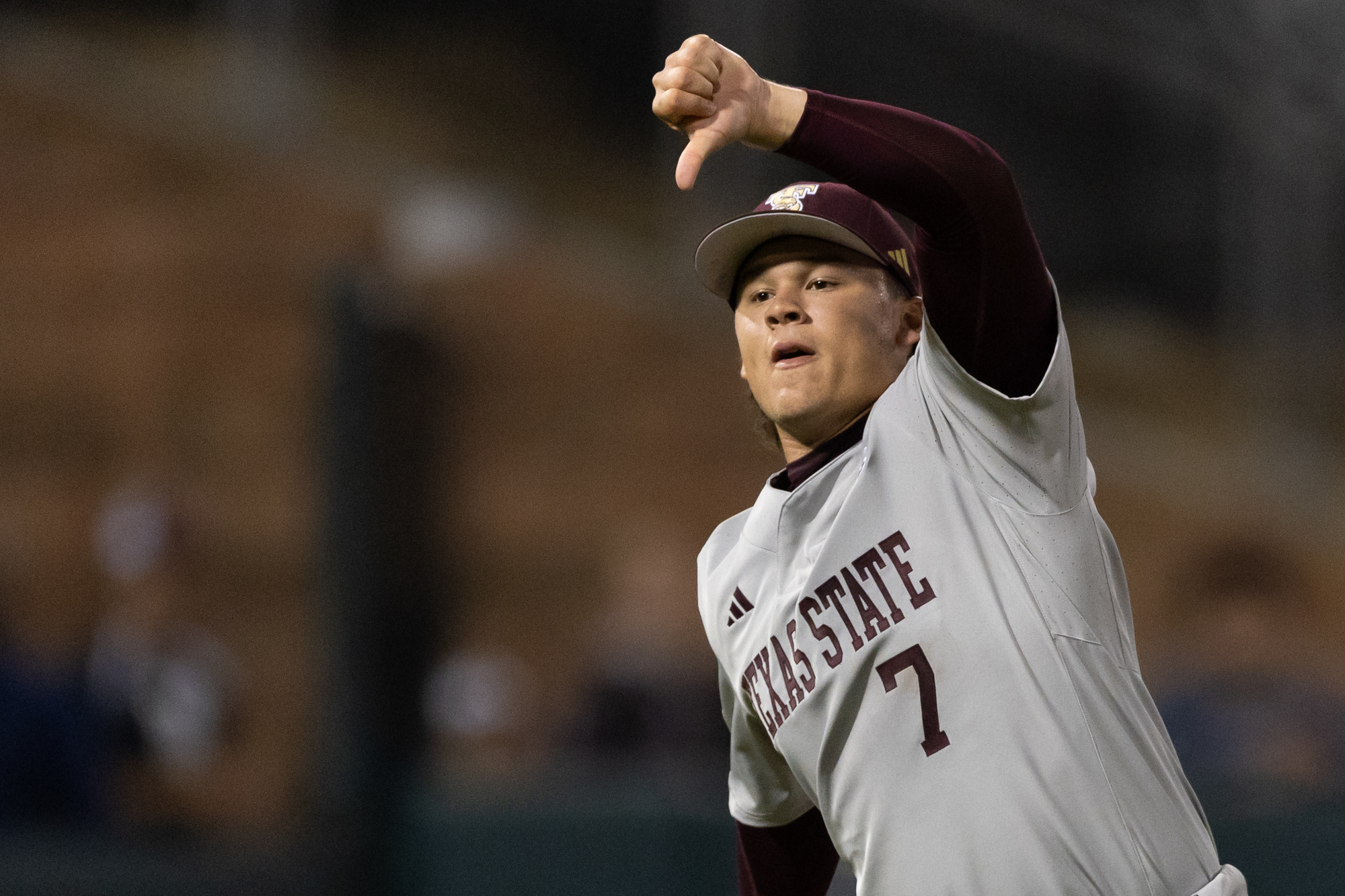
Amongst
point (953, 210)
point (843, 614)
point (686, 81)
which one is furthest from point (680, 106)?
point (843, 614)

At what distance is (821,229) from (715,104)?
0.42 meters

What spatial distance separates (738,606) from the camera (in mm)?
2314

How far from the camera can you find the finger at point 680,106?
1.76 meters

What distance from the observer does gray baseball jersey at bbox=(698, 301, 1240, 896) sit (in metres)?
1.89

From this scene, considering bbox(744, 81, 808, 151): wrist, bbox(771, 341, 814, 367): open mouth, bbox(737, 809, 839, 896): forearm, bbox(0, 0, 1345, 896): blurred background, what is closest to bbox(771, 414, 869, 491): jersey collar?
bbox(771, 341, 814, 367): open mouth

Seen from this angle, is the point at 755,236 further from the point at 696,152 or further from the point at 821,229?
the point at 696,152

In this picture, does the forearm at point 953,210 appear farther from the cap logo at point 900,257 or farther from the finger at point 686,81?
the cap logo at point 900,257

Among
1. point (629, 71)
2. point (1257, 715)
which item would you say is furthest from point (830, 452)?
point (629, 71)

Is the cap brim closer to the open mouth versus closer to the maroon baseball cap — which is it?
the maroon baseball cap

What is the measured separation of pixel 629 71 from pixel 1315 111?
3.18 metres

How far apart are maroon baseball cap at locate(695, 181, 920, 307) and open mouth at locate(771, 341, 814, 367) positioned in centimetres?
16

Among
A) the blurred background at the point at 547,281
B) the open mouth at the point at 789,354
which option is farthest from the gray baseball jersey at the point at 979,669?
the blurred background at the point at 547,281

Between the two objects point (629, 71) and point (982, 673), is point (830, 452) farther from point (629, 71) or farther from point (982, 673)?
point (629, 71)

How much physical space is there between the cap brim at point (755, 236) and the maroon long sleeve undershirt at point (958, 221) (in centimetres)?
25
